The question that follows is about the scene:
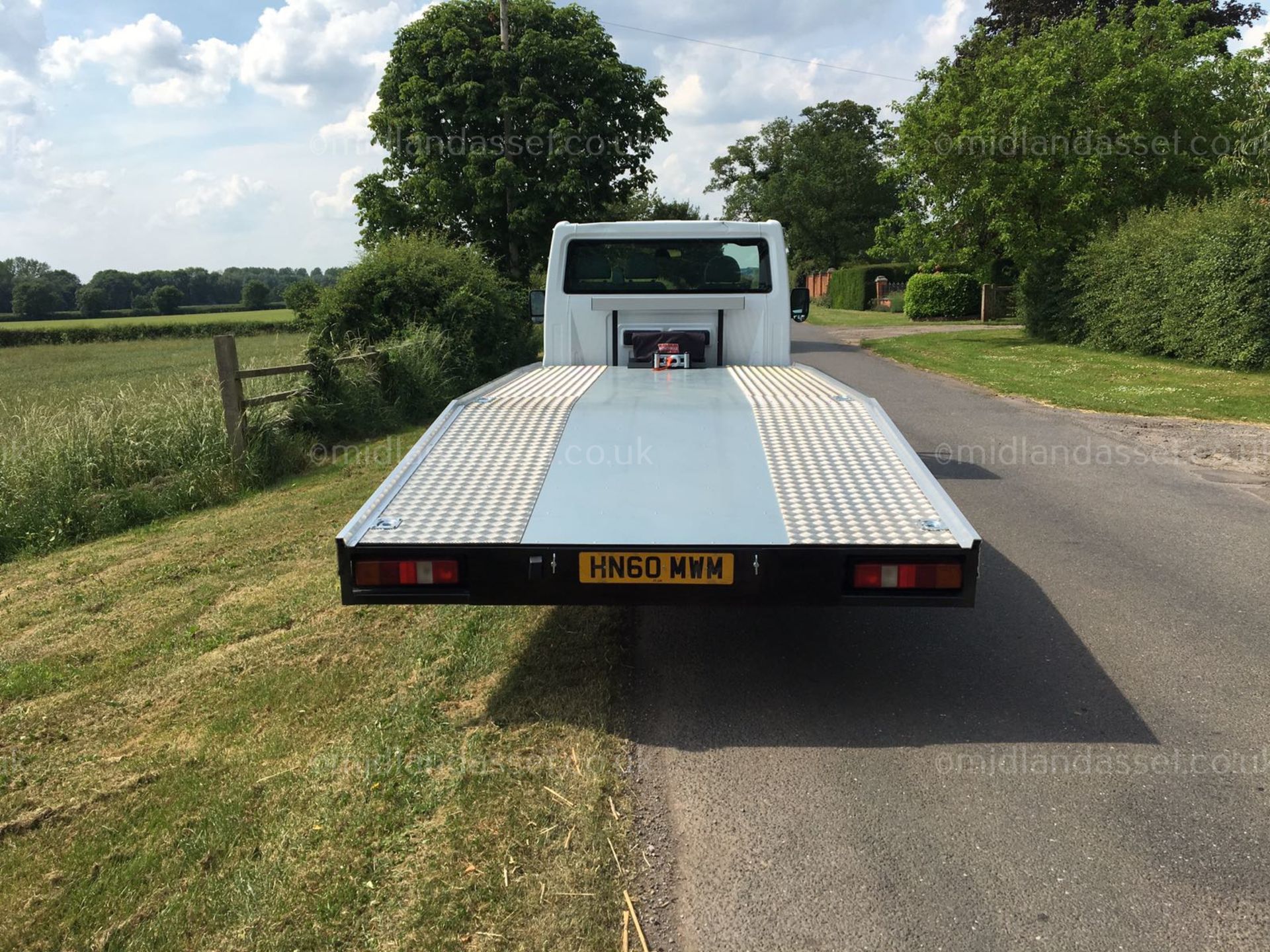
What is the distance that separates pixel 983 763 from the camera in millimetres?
3373

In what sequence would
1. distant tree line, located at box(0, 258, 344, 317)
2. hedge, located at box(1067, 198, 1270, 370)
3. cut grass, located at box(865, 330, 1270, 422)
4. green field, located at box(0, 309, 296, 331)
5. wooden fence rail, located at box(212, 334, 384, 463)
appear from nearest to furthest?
wooden fence rail, located at box(212, 334, 384, 463) → cut grass, located at box(865, 330, 1270, 422) → hedge, located at box(1067, 198, 1270, 370) → green field, located at box(0, 309, 296, 331) → distant tree line, located at box(0, 258, 344, 317)

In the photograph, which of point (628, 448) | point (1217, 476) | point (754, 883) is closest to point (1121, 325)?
point (1217, 476)

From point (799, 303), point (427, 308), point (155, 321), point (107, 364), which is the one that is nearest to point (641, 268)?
point (799, 303)

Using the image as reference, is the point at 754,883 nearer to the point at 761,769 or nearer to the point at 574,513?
the point at 761,769

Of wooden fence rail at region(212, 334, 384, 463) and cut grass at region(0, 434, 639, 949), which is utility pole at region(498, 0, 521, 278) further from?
cut grass at region(0, 434, 639, 949)

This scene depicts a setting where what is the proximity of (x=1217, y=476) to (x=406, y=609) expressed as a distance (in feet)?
23.9

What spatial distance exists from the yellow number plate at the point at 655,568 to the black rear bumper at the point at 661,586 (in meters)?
0.02

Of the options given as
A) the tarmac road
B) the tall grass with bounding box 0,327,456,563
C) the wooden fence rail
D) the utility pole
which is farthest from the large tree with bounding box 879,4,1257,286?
the wooden fence rail

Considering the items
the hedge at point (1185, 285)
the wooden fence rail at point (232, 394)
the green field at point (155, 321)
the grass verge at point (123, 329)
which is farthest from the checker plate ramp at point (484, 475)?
the green field at point (155, 321)

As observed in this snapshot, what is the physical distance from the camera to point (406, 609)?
5.06m

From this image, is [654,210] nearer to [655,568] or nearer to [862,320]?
[862,320]

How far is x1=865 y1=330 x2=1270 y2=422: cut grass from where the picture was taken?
12.0 meters

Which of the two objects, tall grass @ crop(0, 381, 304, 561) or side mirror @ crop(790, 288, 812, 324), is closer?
tall grass @ crop(0, 381, 304, 561)

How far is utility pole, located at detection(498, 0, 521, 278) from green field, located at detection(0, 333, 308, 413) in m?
5.96
